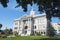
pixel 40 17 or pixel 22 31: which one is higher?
pixel 40 17

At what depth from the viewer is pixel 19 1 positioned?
683 inches

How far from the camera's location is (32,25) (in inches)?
2896

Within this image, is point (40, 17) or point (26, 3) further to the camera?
point (40, 17)

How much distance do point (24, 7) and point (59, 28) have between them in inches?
2019

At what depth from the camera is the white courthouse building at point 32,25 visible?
6838cm

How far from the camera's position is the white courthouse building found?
68375 millimetres

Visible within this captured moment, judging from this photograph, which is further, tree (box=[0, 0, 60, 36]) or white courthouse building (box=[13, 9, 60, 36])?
white courthouse building (box=[13, 9, 60, 36])

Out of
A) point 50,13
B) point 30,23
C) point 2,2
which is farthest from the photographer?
point 30,23

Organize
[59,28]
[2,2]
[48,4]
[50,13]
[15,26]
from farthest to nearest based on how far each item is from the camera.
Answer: [15,26] < [59,28] < [50,13] < [48,4] < [2,2]

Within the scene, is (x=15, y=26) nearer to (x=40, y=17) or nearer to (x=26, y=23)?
(x=26, y=23)

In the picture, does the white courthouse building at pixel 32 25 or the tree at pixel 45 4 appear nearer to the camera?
the tree at pixel 45 4

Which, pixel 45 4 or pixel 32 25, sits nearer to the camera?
pixel 45 4

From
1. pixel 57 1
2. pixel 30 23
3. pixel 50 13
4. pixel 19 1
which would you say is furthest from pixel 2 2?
pixel 30 23

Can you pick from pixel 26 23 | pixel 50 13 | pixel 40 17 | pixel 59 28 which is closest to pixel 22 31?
pixel 26 23
